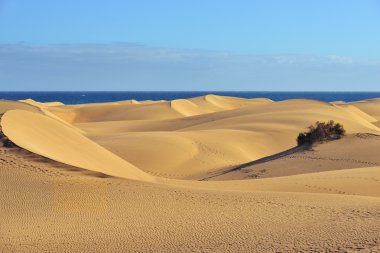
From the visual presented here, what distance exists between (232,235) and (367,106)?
66.7 meters

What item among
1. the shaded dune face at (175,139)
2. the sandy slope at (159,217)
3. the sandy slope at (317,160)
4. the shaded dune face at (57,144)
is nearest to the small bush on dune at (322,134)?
the sandy slope at (317,160)

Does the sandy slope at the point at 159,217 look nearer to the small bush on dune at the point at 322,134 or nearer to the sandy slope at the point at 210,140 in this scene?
the sandy slope at the point at 210,140

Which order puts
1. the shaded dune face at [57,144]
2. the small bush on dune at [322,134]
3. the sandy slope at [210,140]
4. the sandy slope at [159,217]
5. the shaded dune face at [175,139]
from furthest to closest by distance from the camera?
1. the sandy slope at [210,140]
2. the small bush on dune at [322,134]
3. the shaded dune face at [175,139]
4. the shaded dune face at [57,144]
5. the sandy slope at [159,217]

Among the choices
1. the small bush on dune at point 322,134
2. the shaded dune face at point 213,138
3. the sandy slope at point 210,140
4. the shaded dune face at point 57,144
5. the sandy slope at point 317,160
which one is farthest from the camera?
the shaded dune face at point 213,138

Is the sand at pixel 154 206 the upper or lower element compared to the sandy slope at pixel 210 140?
upper

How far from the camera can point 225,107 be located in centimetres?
7444

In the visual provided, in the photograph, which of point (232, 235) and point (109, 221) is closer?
point (232, 235)

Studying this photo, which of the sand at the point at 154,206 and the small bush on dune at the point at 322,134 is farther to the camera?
the small bush on dune at the point at 322,134

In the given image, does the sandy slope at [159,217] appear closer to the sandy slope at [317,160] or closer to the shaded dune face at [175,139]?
the shaded dune face at [175,139]

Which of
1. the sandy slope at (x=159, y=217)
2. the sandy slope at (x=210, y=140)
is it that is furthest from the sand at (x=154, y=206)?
the sandy slope at (x=210, y=140)

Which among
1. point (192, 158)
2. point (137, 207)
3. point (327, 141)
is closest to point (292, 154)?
point (327, 141)

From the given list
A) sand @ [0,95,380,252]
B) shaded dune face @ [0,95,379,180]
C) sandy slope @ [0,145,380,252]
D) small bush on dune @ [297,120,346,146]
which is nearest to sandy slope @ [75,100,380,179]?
shaded dune face @ [0,95,379,180]

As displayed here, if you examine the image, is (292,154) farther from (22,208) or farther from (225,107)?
(225,107)

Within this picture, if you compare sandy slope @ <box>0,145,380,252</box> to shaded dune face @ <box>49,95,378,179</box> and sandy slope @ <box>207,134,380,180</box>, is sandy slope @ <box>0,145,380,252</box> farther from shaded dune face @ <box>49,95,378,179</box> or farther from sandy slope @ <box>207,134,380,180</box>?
shaded dune face @ <box>49,95,378,179</box>
